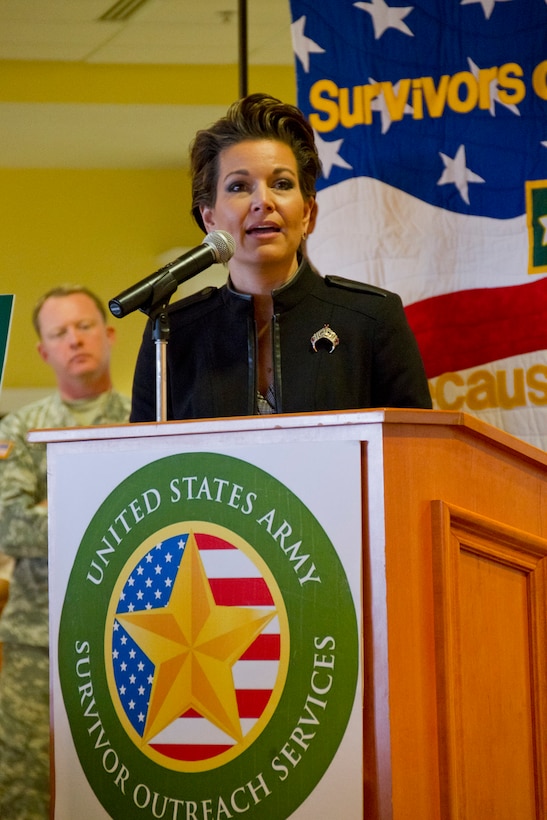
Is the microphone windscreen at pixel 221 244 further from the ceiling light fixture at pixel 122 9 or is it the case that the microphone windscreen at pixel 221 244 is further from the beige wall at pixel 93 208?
the ceiling light fixture at pixel 122 9

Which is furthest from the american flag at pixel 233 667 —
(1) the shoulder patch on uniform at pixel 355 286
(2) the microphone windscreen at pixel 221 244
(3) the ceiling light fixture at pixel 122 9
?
(3) the ceiling light fixture at pixel 122 9

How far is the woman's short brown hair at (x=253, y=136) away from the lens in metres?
2.08

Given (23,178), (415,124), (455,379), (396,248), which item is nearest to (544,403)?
(455,379)

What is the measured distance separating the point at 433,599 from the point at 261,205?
2.97 feet

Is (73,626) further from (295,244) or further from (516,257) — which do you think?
(516,257)

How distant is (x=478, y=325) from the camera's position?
2.69m

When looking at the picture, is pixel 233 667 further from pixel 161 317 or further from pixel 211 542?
pixel 161 317

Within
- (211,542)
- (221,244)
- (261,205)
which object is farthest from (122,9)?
(211,542)

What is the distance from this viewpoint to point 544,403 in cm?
259

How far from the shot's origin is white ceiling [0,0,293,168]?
3457mm

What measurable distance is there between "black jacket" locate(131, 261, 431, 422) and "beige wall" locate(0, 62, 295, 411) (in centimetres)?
132

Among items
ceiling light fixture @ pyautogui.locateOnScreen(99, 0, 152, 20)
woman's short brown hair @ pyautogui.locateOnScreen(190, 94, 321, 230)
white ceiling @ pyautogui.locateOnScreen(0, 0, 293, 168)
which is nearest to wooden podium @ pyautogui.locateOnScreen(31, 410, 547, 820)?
woman's short brown hair @ pyautogui.locateOnScreen(190, 94, 321, 230)

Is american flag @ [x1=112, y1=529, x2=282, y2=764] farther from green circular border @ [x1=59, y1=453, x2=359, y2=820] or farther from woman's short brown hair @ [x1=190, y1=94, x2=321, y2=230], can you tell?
woman's short brown hair @ [x1=190, y1=94, x2=321, y2=230]

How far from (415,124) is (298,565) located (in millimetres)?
1664
